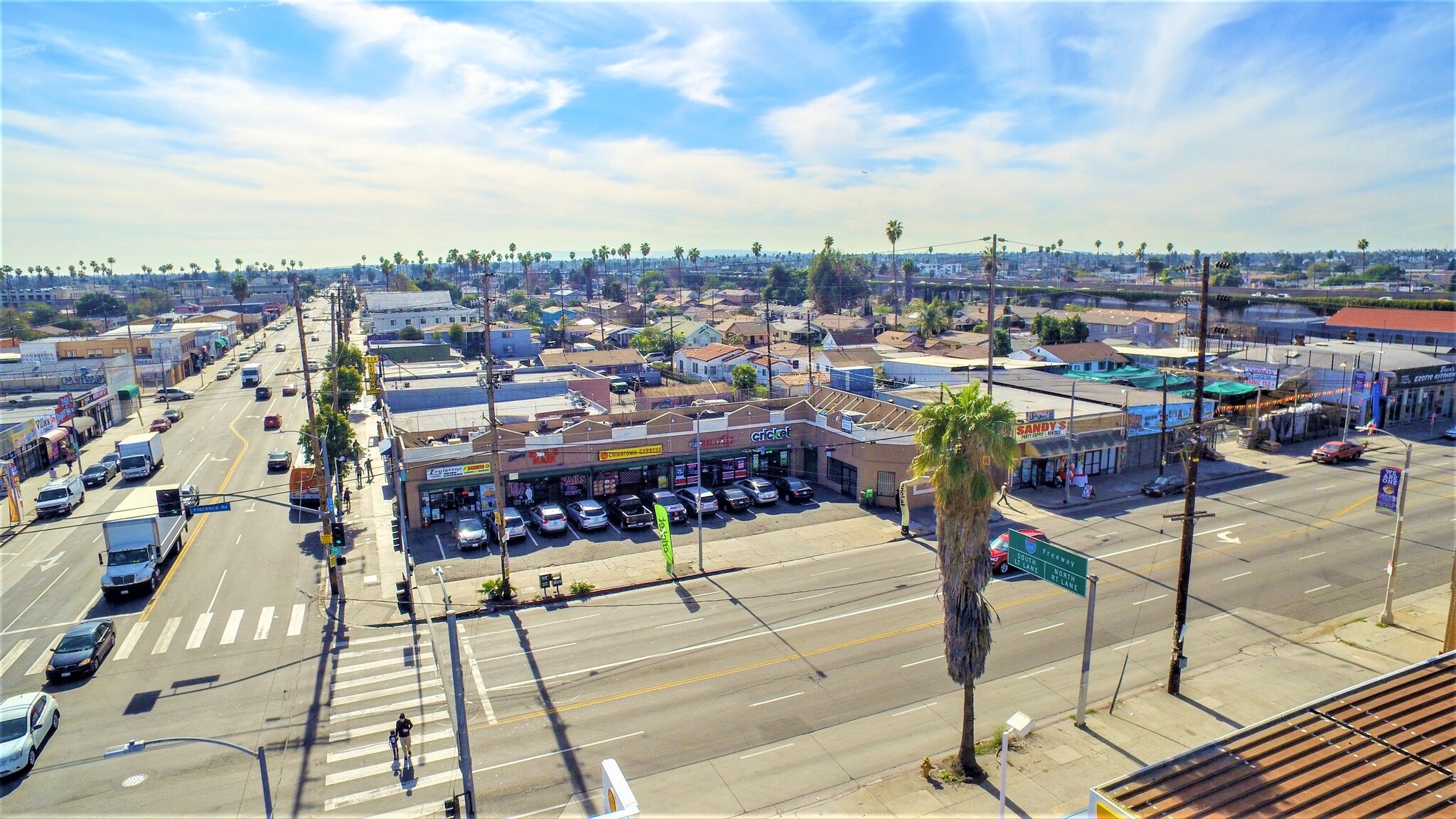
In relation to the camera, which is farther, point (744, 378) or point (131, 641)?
point (744, 378)

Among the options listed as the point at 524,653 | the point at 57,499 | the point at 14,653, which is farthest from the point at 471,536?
the point at 57,499

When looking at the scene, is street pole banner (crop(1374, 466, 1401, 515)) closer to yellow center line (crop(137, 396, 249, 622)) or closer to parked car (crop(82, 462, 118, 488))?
yellow center line (crop(137, 396, 249, 622))

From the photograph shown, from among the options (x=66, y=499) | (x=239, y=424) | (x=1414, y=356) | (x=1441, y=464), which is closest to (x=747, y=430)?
(x=66, y=499)

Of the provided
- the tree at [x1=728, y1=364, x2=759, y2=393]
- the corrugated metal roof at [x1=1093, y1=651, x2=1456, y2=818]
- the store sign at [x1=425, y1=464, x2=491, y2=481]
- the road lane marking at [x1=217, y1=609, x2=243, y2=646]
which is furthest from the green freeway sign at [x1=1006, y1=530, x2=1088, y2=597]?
the tree at [x1=728, y1=364, x2=759, y2=393]

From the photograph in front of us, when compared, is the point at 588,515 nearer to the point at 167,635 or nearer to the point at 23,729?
the point at 167,635

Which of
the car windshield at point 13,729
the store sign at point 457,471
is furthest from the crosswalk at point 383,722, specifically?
the store sign at point 457,471
